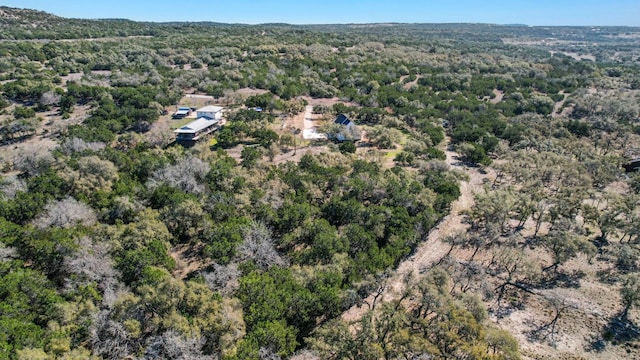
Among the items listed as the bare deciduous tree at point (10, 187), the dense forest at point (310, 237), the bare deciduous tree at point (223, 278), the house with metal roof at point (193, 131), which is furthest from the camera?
the house with metal roof at point (193, 131)

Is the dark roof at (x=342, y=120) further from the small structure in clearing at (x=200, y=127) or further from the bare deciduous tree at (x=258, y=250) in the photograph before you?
the bare deciduous tree at (x=258, y=250)

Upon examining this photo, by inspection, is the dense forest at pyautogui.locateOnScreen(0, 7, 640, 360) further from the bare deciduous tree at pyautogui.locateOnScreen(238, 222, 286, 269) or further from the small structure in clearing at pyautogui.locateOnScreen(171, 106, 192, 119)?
the small structure in clearing at pyautogui.locateOnScreen(171, 106, 192, 119)

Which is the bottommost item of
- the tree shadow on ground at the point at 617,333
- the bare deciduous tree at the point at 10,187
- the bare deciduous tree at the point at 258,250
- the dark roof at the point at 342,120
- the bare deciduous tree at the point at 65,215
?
the tree shadow on ground at the point at 617,333

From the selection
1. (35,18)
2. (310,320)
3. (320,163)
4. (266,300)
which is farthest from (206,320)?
(35,18)

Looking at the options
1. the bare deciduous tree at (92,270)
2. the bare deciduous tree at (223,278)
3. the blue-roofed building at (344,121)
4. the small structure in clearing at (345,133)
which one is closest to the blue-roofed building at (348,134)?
the small structure in clearing at (345,133)

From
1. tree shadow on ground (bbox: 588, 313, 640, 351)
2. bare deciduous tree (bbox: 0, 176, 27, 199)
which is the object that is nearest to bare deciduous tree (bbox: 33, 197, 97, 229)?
bare deciduous tree (bbox: 0, 176, 27, 199)

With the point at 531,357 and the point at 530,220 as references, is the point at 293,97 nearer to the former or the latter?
the point at 530,220

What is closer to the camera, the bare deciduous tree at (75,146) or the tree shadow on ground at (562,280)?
the tree shadow on ground at (562,280)

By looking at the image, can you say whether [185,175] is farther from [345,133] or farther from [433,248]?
[345,133]

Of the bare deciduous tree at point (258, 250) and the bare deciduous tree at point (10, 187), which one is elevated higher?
the bare deciduous tree at point (10, 187)
